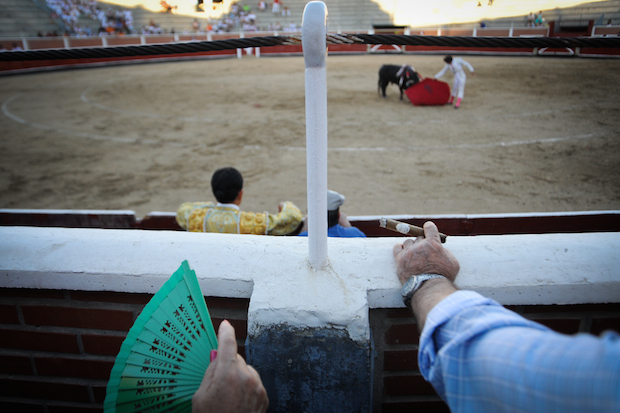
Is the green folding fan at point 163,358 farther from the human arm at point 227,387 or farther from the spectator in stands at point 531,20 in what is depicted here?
the spectator in stands at point 531,20

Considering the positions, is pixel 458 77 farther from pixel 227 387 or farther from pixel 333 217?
pixel 227 387

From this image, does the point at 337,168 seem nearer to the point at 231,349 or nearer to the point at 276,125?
the point at 276,125

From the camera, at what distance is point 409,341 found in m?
1.11

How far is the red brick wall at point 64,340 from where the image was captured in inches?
45.4

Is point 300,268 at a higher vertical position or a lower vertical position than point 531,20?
lower

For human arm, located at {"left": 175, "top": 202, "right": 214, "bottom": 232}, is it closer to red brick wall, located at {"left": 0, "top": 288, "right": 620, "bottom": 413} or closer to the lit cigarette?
red brick wall, located at {"left": 0, "top": 288, "right": 620, "bottom": 413}

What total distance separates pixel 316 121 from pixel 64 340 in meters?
0.99

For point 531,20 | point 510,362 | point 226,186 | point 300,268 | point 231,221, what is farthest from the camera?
point 531,20

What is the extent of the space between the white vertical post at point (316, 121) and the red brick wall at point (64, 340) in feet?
0.89

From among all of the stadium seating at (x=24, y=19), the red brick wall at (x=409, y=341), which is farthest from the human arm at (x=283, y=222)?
the stadium seating at (x=24, y=19)

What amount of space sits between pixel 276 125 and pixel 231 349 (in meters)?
7.57

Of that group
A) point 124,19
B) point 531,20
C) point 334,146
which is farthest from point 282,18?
point 334,146

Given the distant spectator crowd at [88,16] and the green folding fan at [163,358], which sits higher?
the distant spectator crowd at [88,16]

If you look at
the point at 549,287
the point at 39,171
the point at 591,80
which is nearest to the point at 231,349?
the point at 549,287
